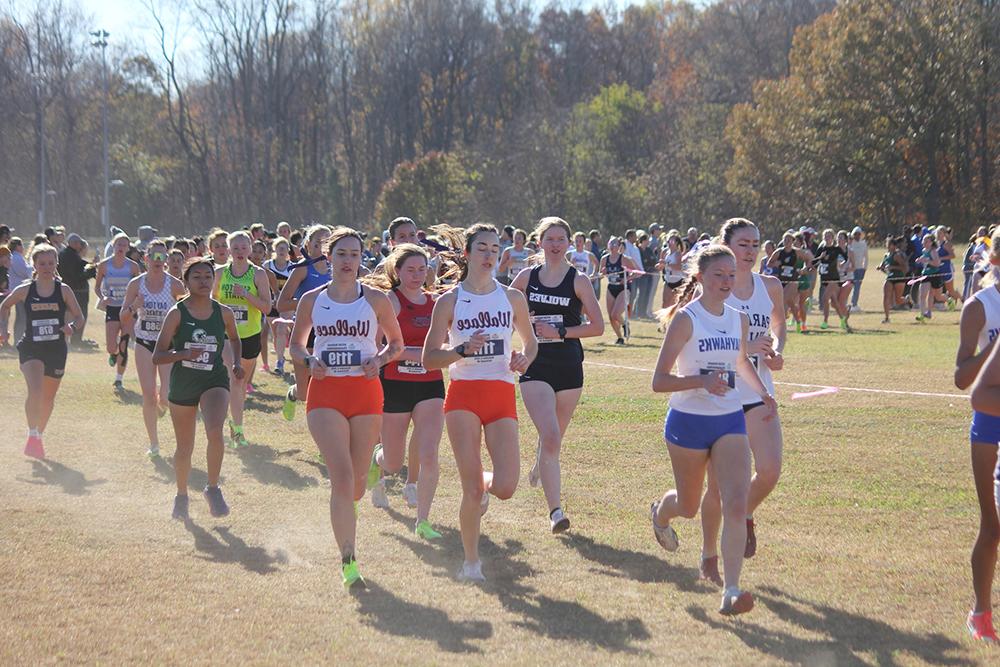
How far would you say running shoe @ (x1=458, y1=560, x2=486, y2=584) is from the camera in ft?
23.3

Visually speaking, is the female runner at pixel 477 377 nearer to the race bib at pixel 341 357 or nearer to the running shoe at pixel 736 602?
the race bib at pixel 341 357

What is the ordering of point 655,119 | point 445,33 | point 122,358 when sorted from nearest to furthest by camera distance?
point 122,358, point 655,119, point 445,33

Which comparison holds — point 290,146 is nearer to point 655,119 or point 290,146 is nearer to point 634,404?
point 655,119

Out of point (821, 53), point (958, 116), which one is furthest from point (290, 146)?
point (958, 116)

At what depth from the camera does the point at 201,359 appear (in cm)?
870

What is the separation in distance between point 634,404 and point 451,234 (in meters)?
6.76

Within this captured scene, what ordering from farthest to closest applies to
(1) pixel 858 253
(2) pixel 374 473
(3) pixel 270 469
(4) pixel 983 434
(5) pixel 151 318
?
1. (1) pixel 858 253
2. (5) pixel 151 318
3. (3) pixel 270 469
4. (2) pixel 374 473
5. (4) pixel 983 434

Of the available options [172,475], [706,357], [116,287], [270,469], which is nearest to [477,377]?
[706,357]

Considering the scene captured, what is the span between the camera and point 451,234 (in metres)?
8.40

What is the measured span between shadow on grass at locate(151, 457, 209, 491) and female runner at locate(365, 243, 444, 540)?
2.42 metres

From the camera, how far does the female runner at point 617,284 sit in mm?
22797

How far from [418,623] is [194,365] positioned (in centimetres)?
325

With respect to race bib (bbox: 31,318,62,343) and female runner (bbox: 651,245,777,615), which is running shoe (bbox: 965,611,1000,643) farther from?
race bib (bbox: 31,318,62,343)

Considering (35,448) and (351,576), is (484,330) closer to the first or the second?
(351,576)
